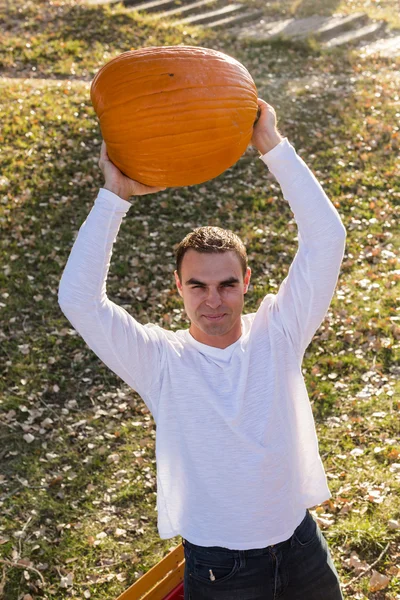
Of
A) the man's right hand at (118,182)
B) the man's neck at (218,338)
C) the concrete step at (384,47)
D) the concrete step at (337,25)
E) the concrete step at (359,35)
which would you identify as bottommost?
the man's neck at (218,338)

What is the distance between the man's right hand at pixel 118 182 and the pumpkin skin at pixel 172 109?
0.03 meters

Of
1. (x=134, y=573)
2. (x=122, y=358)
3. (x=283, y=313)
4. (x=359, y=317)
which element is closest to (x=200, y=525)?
(x=122, y=358)

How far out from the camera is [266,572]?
2736 mm

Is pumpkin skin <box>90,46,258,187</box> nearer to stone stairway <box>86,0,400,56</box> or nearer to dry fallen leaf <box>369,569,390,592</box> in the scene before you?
dry fallen leaf <box>369,569,390,592</box>

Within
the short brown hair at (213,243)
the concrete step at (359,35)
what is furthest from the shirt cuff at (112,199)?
the concrete step at (359,35)

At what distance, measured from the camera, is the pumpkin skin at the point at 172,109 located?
2.66 metres

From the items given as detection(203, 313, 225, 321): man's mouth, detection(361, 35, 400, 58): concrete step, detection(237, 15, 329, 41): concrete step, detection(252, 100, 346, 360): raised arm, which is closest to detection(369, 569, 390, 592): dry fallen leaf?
detection(252, 100, 346, 360): raised arm

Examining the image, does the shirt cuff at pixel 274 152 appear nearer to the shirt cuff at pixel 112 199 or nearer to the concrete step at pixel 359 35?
the shirt cuff at pixel 112 199

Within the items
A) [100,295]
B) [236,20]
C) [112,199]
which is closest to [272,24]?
[236,20]

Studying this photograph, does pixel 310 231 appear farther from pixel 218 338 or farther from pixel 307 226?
pixel 218 338

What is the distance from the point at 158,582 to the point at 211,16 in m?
14.2

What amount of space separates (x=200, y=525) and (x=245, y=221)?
655 cm

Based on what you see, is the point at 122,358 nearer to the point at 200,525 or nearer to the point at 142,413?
the point at 200,525

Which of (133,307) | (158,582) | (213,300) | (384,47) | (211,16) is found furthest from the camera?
(211,16)
